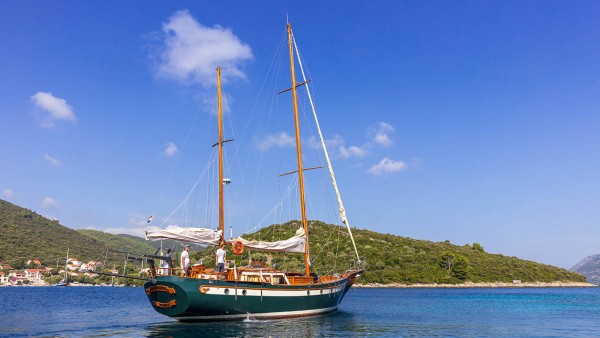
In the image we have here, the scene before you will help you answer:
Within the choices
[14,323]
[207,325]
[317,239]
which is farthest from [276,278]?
[317,239]

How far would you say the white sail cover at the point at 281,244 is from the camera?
3325cm

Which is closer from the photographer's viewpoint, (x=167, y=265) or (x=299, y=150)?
(x=167, y=265)

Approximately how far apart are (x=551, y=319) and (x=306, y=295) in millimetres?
20529

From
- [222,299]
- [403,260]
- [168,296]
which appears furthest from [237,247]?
[403,260]

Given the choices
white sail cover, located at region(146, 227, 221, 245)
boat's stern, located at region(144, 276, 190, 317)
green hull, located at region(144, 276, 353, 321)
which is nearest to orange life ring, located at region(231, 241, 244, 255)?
white sail cover, located at region(146, 227, 221, 245)

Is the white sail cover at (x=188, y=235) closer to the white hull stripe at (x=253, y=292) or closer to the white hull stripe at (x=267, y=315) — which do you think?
the white hull stripe at (x=253, y=292)

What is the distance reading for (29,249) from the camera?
454 ft

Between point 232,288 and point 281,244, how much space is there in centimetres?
703

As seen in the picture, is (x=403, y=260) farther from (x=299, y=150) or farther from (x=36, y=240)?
(x=36, y=240)

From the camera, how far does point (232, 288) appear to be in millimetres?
28766

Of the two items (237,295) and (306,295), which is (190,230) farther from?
(306,295)

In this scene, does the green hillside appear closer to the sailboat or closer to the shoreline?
the shoreline

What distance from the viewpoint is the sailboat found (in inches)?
1088

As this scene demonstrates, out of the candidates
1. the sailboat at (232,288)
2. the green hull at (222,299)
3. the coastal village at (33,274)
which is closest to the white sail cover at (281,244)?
the sailboat at (232,288)
